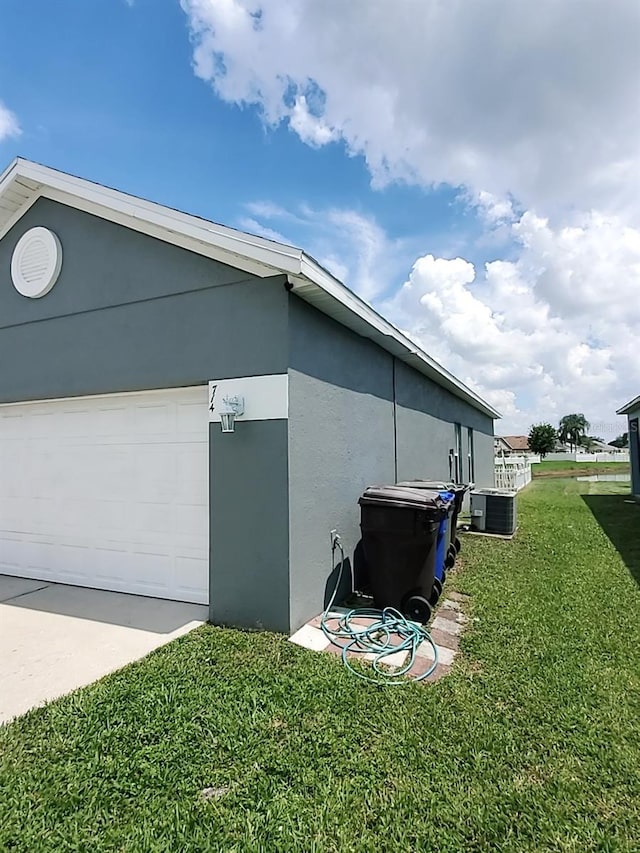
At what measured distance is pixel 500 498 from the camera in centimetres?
Result: 976

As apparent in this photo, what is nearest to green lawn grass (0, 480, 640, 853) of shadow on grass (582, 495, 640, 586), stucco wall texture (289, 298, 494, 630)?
stucco wall texture (289, 298, 494, 630)

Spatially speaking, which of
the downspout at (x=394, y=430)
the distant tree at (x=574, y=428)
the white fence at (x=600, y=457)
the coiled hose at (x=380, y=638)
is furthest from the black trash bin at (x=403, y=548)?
the distant tree at (x=574, y=428)

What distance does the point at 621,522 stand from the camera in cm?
1128

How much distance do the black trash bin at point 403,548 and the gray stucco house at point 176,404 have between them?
1.74 feet

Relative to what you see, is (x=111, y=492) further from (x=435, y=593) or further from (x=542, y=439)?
(x=542, y=439)

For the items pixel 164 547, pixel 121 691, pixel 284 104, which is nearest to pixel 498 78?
pixel 284 104

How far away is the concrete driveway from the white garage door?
318 mm

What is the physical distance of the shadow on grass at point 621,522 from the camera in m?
7.70

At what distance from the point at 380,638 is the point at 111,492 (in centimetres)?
368

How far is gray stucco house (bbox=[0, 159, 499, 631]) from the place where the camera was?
4605 mm

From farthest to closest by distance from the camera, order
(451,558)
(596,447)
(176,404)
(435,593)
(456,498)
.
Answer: (596,447) < (456,498) < (451,558) < (176,404) < (435,593)

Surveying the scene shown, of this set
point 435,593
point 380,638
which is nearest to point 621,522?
point 435,593

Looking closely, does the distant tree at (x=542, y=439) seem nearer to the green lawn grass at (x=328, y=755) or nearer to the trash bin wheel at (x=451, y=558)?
the trash bin wheel at (x=451, y=558)

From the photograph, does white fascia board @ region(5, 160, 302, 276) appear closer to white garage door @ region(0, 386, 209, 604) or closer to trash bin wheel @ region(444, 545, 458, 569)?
white garage door @ region(0, 386, 209, 604)
